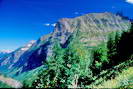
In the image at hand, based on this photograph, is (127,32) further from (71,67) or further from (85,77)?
(71,67)

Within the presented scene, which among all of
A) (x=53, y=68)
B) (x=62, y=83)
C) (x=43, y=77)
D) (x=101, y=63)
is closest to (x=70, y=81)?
(x=62, y=83)

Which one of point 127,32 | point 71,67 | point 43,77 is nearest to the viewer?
point 71,67

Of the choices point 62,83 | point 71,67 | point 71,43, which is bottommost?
point 62,83

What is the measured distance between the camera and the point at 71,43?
76.1 m

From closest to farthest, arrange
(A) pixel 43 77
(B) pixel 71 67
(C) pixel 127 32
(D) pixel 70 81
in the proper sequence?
(D) pixel 70 81, (B) pixel 71 67, (A) pixel 43 77, (C) pixel 127 32

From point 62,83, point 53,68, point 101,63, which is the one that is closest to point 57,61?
point 53,68

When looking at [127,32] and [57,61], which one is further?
[127,32]

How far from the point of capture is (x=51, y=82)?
216 feet

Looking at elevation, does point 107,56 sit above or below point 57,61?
above

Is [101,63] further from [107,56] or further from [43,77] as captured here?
[43,77]

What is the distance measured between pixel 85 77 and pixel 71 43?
32.9 feet

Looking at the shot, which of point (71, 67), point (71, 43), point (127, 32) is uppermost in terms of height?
point (127, 32)

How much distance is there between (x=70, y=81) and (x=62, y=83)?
1.85 meters

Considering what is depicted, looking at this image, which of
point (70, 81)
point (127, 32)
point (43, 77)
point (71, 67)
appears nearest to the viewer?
point (70, 81)
